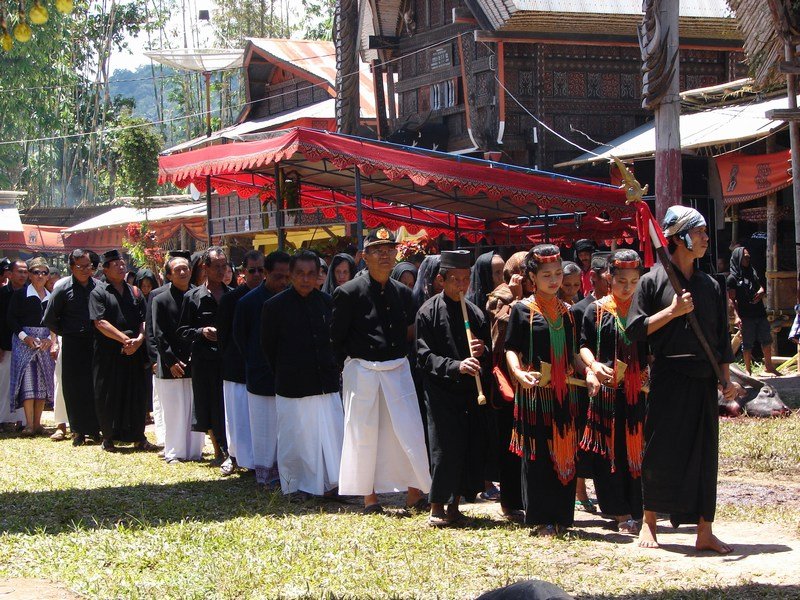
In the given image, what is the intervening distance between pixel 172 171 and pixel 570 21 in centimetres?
847

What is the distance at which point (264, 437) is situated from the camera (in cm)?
959

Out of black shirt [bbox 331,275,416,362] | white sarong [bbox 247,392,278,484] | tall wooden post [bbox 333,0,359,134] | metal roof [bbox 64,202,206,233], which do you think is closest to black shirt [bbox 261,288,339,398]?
black shirt [bbox 331,275,416,362]

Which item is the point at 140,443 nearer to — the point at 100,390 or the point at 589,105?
the point at 100,390

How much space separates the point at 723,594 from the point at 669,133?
6266 mm

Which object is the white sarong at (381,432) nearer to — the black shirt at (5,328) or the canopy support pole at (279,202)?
the black shirt at (5,328)

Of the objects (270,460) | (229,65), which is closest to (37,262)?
(270,460)

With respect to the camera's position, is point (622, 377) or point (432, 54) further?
point (432, 54)

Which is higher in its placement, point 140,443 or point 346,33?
point 346,33

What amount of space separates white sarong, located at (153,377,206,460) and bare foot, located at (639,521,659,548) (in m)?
5.41

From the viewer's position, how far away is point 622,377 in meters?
7.37

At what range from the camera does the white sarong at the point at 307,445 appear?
29.1 ft

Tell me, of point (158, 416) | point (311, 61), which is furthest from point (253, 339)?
point (311, 61)

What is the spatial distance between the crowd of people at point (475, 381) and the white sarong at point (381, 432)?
1 cm

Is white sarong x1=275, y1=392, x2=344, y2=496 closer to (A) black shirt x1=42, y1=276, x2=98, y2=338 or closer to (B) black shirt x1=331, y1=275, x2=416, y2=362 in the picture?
(B) black shirt x1=331, y1=275, x2=416, y2=362
